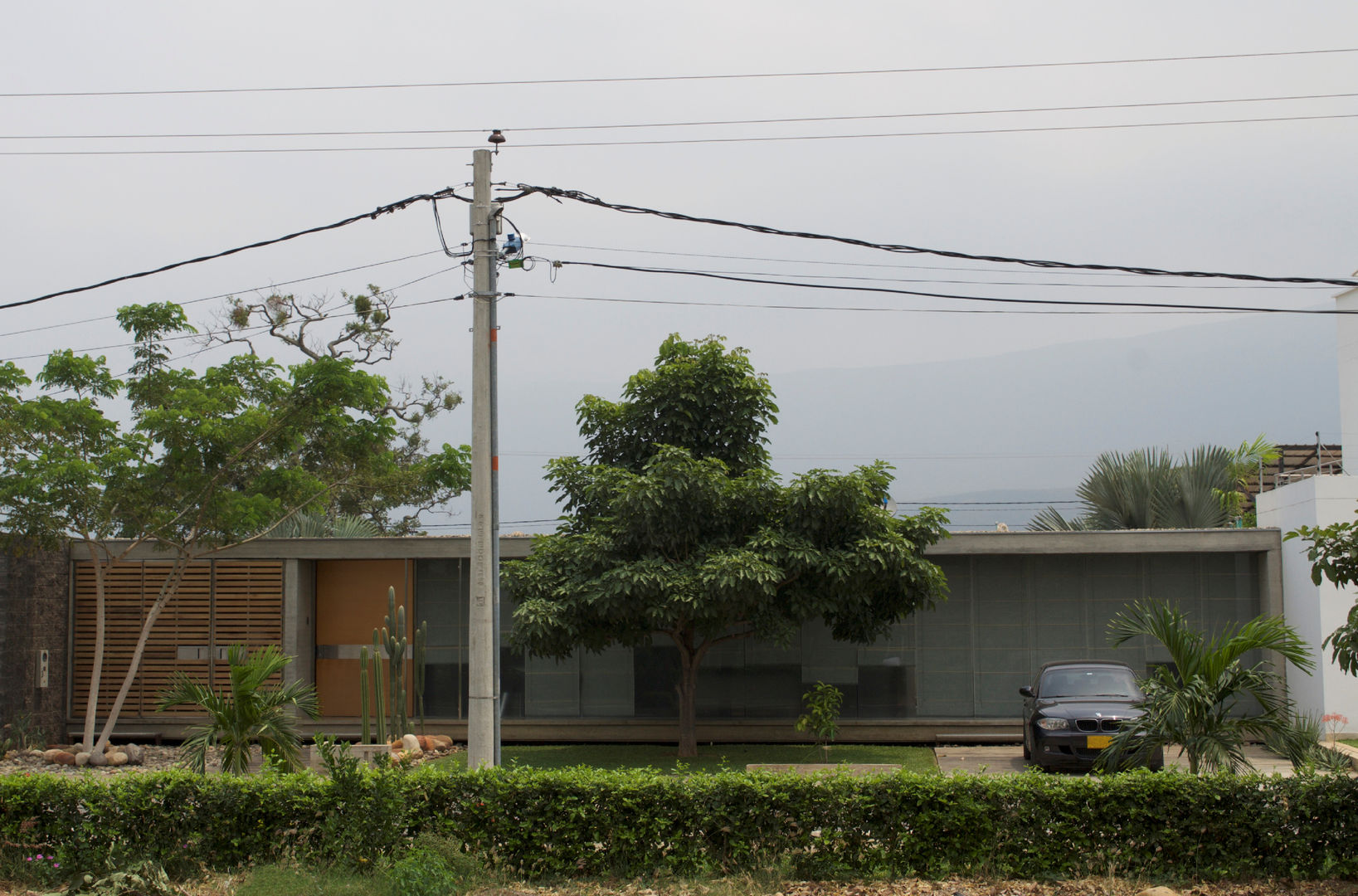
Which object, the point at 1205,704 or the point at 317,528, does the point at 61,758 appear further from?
the point at 1205,704

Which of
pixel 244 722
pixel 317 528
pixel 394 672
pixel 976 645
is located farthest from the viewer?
pixel 317 528

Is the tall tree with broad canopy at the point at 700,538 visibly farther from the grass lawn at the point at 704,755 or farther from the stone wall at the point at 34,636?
the stone wall at the point at 34,636

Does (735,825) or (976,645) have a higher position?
(976,645)

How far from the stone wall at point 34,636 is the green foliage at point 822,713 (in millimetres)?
11562

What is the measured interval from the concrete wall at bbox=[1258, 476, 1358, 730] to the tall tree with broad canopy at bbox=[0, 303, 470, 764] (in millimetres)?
12187

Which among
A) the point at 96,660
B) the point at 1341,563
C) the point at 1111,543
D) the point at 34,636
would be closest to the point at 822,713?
the point at 1111,543

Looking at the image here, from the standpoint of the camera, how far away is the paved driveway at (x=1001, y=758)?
14852 millimetres

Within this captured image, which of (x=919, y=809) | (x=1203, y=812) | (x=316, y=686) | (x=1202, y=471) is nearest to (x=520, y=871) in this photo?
(x=919, y=809)

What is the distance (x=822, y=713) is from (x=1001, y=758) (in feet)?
8.62

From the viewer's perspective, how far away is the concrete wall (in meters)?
16.1

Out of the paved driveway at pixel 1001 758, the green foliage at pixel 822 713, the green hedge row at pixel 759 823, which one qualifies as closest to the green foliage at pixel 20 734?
the green hedge row at pixel 759 823

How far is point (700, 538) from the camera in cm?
1524

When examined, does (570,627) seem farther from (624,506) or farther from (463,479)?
(463,479)

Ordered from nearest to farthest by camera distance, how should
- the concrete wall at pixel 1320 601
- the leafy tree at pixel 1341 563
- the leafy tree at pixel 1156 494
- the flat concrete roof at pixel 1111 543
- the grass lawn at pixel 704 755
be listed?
the leafy tree at pixel 1341 563, the grass lawn at pixel 704 755, the concrete wall at pixel 1320 601, the flat concrete roof at pixel 1111 543, the leafy tree at pixel 1156 494
